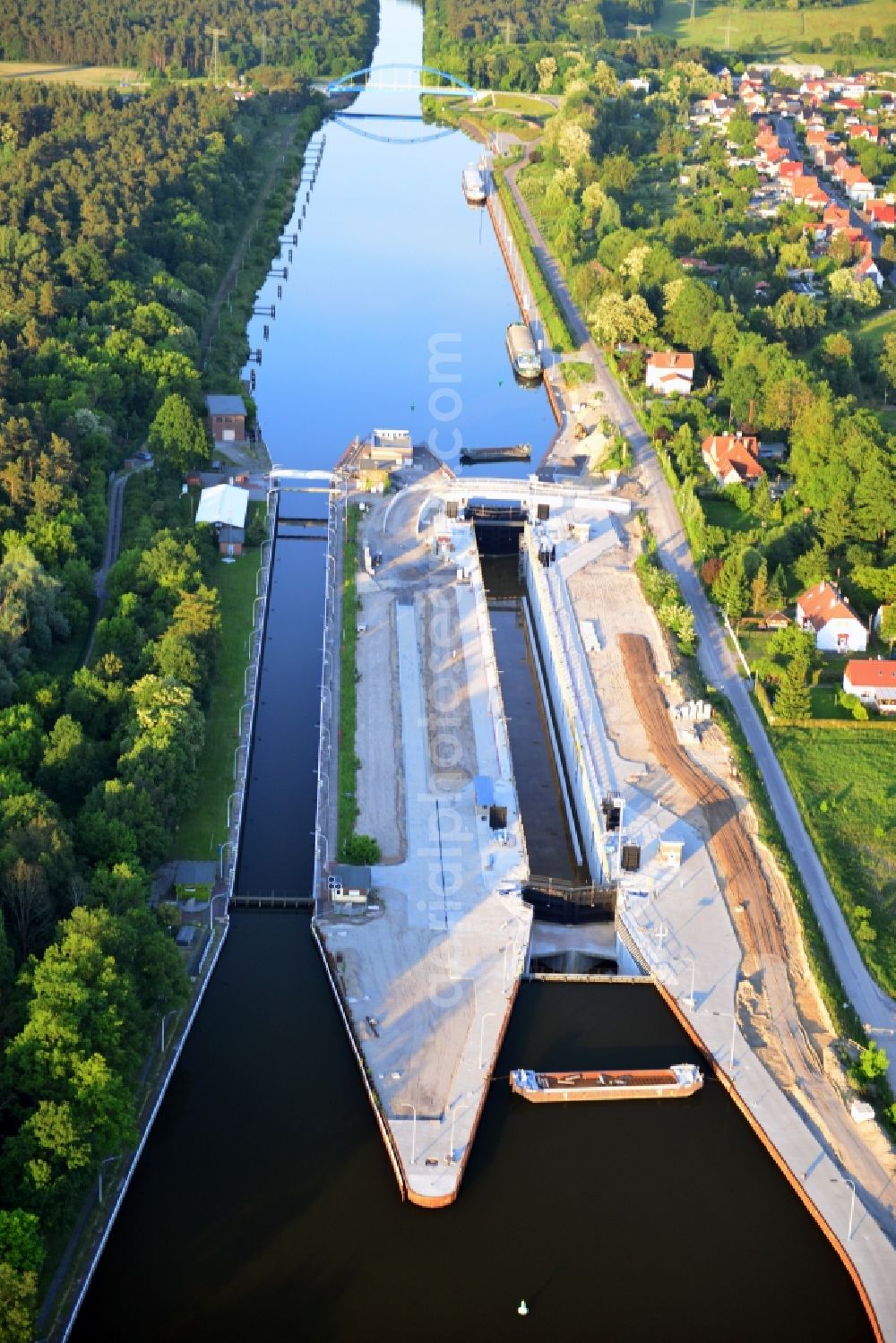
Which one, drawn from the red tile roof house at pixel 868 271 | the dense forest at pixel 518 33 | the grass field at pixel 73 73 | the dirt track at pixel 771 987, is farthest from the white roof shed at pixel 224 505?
the dense forest at pixel 518 33

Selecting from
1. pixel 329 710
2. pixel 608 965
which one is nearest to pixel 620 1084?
pixel 608 965

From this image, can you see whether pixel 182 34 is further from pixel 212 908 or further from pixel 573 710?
pixel 212 908

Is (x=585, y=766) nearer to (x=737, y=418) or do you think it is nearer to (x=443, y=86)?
(x=737, y=418)

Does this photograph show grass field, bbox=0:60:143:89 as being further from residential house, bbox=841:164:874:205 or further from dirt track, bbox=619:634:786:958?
dirt track, bbox=619:634:786:958

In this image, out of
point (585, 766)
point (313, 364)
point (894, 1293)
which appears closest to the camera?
point (894, 1293)

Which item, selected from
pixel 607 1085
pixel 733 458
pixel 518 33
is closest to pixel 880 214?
pixel 733 458

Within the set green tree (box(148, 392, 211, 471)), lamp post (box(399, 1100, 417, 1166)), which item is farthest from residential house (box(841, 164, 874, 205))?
lamp post (box(399, 1100, 417, 1166))
